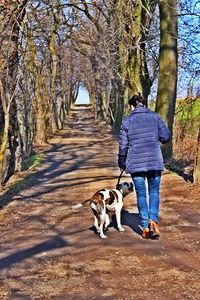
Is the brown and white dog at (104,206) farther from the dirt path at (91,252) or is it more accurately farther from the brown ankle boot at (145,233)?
the brown ankle boot at (145,233)

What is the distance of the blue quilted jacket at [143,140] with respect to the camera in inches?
286

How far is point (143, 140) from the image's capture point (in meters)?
7.29

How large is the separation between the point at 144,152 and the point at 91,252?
5.31 ft

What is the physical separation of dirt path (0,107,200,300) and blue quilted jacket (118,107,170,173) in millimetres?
1120

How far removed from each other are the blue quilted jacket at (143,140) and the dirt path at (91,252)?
1.12 meters

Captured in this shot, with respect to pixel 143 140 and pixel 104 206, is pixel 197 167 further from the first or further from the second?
pixel 143 140

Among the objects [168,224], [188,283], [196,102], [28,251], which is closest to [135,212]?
[168,224]

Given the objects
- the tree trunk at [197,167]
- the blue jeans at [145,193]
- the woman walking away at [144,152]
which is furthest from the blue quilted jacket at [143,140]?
the tree trunk at [197,167]

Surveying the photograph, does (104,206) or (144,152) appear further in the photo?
(104,206)

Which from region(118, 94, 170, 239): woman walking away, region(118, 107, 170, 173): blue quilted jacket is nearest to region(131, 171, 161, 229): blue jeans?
region(118, 94, 170, 239): woman walking away

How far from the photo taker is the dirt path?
540cm

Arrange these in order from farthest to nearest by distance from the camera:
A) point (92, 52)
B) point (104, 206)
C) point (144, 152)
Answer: point (92, 52) < point (104, 206) < point (144, 152)

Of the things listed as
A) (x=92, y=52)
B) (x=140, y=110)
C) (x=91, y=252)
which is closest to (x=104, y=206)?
(x=91, y=252)

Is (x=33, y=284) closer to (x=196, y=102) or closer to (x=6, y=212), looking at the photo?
(x=6, y=212)
